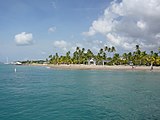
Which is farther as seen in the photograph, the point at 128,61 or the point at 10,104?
the point at 128,61

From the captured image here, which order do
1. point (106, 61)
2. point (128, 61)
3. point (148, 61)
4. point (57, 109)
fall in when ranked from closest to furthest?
point (57, 109) < point (148, 61) < point (128, 61) < point (106, 61)

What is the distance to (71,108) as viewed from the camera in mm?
28922

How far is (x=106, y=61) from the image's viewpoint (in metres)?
178

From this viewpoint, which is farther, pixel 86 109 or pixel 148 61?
pixel 148 61

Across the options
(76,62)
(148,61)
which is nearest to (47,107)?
(148,61)

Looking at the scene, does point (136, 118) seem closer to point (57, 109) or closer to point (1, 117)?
point (57, 109)

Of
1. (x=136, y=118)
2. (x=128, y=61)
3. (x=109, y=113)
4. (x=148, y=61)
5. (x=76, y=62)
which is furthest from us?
(x=76, y=62)

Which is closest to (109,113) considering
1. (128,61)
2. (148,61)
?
(148,61)

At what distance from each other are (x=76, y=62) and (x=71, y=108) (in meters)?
168

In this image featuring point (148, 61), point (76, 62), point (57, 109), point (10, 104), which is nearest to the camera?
point (57, 109)

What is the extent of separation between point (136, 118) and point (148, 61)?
131m

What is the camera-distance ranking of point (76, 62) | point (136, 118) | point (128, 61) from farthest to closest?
point (76, 62)
point (128, 61)
point (136, 118)

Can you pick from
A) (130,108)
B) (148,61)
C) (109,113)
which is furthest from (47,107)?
(148,61)

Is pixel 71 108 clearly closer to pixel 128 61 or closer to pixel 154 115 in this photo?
pixel 154 115
